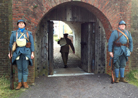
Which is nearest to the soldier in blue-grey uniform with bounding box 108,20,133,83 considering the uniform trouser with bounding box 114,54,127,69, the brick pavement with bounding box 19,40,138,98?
the uniform trouser with bounding box 114,54,127,69

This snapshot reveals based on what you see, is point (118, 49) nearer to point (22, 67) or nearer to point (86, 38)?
point (86, 38)

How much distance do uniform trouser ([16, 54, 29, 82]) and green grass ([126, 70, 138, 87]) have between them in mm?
3381

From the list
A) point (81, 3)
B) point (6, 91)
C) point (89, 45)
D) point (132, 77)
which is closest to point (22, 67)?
point (6, 91)

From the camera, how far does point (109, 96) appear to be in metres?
3.51

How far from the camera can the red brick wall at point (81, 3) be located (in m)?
4.04

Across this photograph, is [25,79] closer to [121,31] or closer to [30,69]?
[30,69]

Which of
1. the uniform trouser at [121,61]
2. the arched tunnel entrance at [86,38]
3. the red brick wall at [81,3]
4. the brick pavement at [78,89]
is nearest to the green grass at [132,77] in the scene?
the brick pavement at [78,89]

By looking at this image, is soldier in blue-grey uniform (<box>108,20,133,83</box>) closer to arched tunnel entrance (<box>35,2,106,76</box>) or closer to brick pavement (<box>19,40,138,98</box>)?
brick pavement (<box>19,40,138,98</box>)

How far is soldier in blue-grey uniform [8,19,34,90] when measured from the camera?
3684 mm

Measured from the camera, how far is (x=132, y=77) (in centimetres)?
471

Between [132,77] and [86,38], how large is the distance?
8.01 feet

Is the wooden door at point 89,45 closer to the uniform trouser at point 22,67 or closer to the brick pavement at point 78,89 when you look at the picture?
the brick pavement at point 78,89

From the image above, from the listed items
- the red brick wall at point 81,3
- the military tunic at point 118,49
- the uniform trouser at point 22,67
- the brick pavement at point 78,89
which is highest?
the red brick wall at point 81,3

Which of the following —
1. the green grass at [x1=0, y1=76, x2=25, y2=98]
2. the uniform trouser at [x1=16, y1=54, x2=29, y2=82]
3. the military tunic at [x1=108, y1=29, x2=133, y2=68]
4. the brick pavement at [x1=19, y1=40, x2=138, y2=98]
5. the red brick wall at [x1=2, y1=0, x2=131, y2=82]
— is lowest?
the brick pavement at [x1=19, y1=40, x2=138, y2=98]
